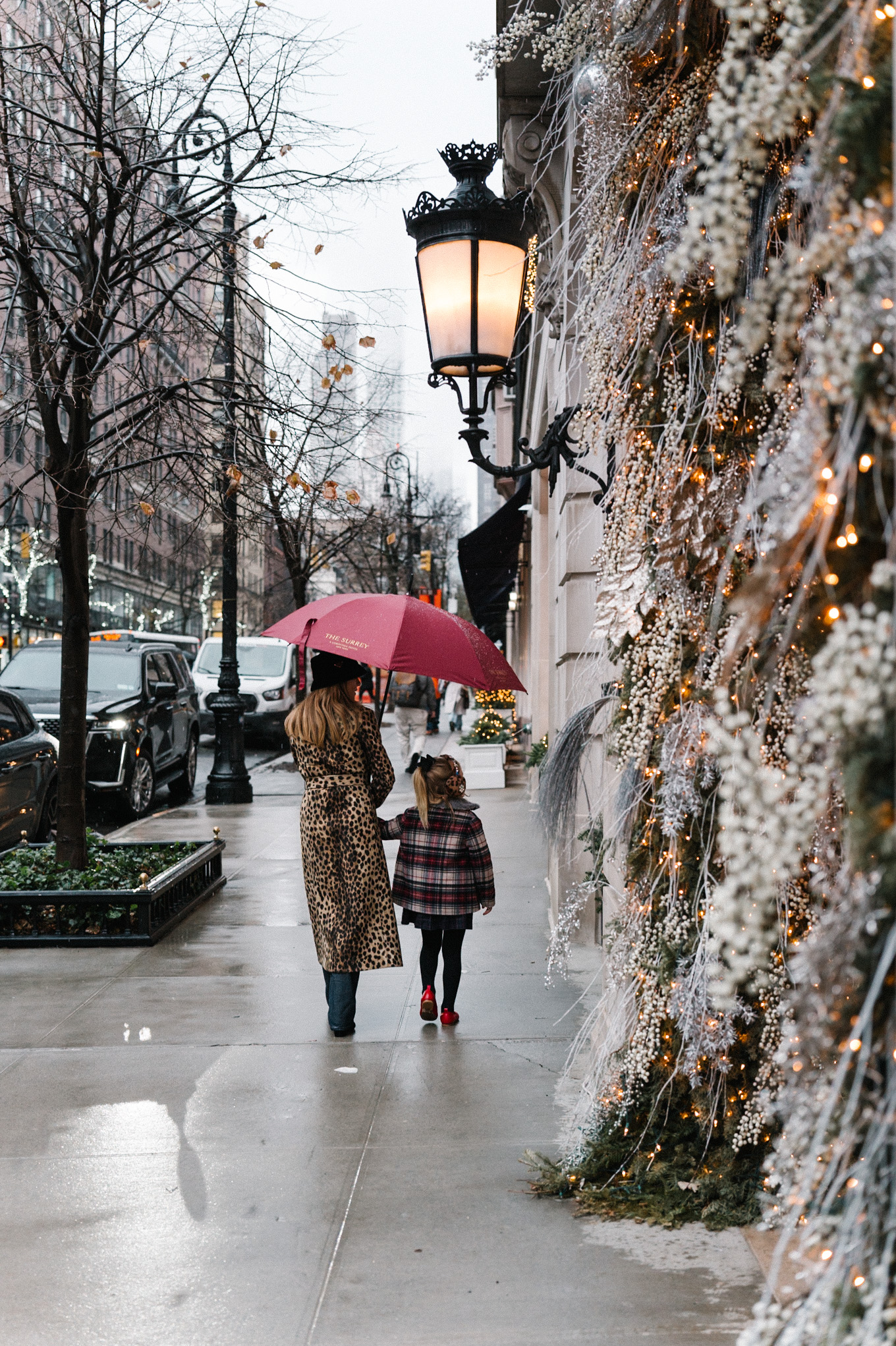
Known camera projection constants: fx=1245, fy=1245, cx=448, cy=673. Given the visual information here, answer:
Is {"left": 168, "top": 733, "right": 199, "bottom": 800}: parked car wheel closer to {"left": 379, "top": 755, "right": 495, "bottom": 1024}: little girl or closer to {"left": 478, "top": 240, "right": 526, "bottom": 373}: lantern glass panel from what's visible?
{"left": 379, "top": 755, "right": 495, "bottom": 1024}: little girl

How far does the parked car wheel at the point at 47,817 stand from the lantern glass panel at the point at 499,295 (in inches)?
292

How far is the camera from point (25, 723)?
11.9m

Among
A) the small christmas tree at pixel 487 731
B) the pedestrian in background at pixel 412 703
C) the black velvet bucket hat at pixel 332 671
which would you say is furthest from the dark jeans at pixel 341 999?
the small christmas tree at pixel 487 731

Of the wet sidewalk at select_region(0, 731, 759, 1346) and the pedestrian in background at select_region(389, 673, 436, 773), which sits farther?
the pedestrian in background at select_region(389, 673, 436, 773)

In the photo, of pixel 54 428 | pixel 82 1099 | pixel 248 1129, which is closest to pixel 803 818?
pixel 248 1129

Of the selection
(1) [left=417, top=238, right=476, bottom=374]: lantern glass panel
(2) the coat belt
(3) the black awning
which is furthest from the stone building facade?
(3) the black awning

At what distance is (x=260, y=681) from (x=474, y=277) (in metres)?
20.2

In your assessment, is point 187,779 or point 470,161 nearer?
point 470,161

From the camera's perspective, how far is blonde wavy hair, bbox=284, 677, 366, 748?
5.93 meters

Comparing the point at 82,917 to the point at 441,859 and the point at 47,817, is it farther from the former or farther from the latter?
the point at 47,817

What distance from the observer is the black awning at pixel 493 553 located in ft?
45.3

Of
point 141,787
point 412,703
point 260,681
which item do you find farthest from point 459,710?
point 141,787

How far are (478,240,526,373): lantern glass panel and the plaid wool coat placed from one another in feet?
7.54

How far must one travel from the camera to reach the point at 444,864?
6078mm
